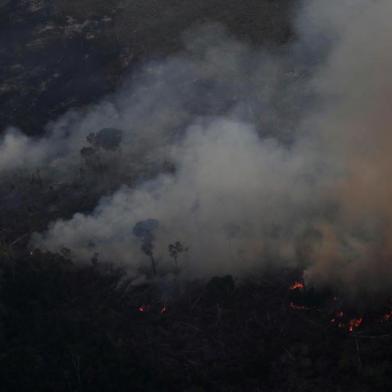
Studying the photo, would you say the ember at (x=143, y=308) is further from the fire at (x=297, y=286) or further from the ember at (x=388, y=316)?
the ember at (x=388, y=316)

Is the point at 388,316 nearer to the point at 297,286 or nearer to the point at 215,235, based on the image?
the point at 297,286

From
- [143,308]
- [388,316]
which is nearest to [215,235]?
[143,308]

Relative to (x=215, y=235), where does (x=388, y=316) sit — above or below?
below

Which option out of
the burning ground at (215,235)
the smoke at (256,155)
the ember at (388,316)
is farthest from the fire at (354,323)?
the smoke at (256,155)

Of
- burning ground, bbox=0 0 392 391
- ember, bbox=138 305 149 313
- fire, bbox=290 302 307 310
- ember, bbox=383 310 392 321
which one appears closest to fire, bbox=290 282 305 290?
burning ground, bbox=0 0 392 391

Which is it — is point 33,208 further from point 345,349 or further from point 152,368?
point 345,349

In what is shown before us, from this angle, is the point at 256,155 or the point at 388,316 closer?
the point at 388,316

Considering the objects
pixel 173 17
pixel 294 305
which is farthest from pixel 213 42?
pixel 294 305

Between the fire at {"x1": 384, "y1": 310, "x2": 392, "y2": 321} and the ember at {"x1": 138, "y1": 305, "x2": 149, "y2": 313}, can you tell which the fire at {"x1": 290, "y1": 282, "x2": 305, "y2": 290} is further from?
the ember at {"x1": 138, "y1": 305, "x2": 149, "y2": 313}
